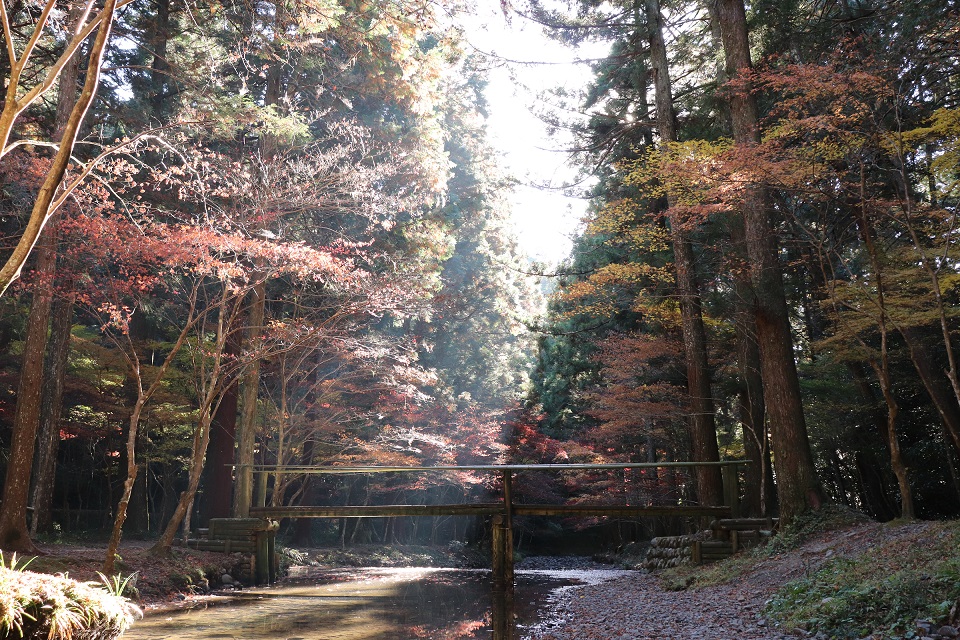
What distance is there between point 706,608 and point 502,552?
4.55m

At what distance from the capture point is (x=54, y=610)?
3191 millimetres

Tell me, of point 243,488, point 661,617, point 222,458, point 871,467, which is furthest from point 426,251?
point 871,467

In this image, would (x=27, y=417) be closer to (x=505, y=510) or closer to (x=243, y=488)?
(x=243, y=488)

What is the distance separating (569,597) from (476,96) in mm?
23530

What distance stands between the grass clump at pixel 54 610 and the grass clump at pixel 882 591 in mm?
4366

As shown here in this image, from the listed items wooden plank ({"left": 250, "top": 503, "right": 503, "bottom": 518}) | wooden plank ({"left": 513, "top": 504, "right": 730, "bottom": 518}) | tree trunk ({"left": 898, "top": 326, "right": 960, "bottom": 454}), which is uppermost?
tree trunk ({"left": 898, "top": 326, "right": 960, "bottom": 454})

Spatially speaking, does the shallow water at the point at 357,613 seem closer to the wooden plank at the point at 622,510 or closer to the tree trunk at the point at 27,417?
the wooden plank at the point at 622,510

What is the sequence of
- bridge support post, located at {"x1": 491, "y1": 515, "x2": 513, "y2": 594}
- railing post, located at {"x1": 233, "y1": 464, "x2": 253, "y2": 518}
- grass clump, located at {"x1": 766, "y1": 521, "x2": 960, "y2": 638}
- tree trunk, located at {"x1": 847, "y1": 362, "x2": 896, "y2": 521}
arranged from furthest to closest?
tree trunk, located at {"x1": 847, "y1": 362, "x2": 896, "y2": 521}, railing post, located at {"x1": 233, "y1": 464, "x2": 253, "y2": 518}, bridge support post, located at {"x1": 491, "y1": 515, "x2": 513, "y2": 594}, grass clump, located at {"x1": 766, "y1": 521, "x2": 960, "y2": 638}

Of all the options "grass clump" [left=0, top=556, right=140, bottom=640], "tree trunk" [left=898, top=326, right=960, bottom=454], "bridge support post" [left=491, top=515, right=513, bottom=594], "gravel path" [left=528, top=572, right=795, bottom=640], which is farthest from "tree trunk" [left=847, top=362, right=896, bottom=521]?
"grass clump" [left=0, top=556, right=140, bottom=640]

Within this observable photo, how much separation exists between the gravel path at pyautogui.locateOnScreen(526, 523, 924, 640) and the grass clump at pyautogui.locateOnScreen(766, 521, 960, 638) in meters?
0.23

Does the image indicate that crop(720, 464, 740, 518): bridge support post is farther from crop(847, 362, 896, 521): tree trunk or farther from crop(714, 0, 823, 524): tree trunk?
Answer: crop(847, 362, 896, 521): tree trunk

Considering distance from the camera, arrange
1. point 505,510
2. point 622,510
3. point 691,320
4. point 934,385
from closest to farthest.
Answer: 1. point 934,385
2. point 622,510
3. point 505,510
4. point 691,320

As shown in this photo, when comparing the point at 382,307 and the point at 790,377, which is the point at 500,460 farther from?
the point at 790,377

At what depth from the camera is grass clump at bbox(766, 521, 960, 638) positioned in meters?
4.05
